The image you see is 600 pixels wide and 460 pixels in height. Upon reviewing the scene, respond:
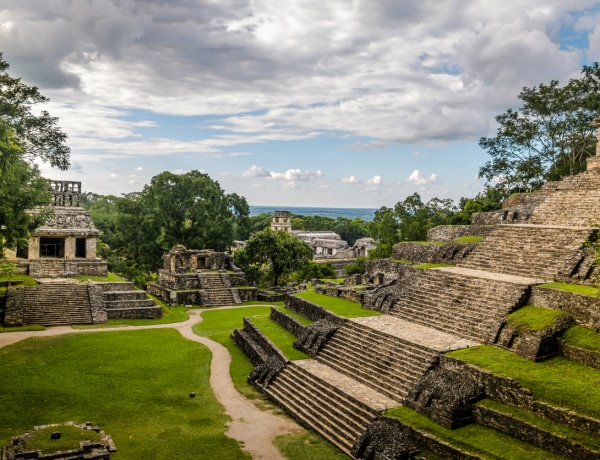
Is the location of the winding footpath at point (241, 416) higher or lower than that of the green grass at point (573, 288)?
lower

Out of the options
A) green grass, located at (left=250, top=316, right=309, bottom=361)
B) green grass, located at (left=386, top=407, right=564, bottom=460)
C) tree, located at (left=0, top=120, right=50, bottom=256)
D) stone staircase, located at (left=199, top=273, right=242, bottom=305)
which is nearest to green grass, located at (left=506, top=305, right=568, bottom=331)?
green grass, located at (left=386, top=407, right=564, bottom=460)

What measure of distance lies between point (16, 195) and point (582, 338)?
22.0 metres

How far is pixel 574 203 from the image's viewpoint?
20.5 meters

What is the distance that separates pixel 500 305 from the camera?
582 inches

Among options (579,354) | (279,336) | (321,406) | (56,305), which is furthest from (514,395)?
(56,305)

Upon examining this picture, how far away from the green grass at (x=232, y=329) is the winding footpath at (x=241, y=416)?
0.90 ft

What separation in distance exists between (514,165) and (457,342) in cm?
2323

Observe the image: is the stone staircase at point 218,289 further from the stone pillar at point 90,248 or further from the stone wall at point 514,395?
the stone wall at point 514,395

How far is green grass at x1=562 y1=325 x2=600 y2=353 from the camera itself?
11.7 meters

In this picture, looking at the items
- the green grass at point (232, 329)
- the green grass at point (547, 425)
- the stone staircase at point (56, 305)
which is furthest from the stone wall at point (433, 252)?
the stone staircase at point (56, 305)

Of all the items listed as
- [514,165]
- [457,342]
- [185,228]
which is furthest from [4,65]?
[514,165]

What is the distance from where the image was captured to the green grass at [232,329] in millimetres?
16625

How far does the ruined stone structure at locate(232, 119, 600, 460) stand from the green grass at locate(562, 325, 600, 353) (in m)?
0.17

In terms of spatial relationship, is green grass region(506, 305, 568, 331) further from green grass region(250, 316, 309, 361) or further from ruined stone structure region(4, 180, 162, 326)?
ruined stone structure region(4, 180, 162, 326)
